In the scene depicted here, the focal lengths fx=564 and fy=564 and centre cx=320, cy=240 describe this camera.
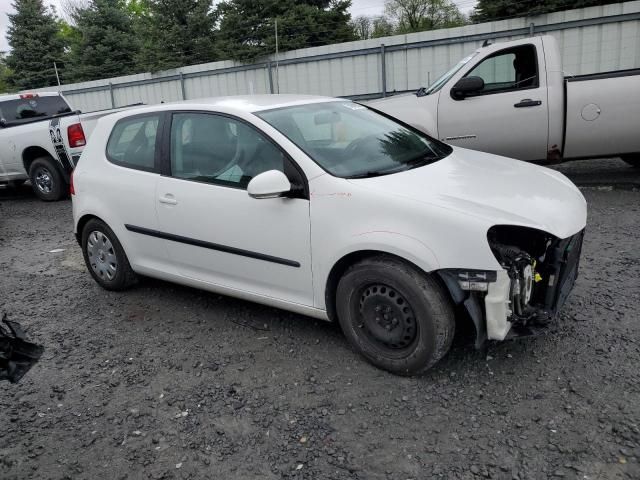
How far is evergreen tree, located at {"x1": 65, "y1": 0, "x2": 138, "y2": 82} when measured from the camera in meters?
28.7

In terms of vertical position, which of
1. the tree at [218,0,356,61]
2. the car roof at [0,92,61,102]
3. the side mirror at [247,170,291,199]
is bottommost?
the side mirror at [247,170,291,199]

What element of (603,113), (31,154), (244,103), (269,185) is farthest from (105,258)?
(31,154)

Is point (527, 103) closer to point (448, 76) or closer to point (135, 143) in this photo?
point (448, 76)

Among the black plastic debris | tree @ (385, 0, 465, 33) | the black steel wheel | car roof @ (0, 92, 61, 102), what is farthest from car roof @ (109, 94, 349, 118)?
tree @ (385, 0, 465, 33)

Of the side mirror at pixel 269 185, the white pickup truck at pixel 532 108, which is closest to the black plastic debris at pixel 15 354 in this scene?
the side mirror at pixel 269 185

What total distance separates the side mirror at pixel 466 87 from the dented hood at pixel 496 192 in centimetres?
344

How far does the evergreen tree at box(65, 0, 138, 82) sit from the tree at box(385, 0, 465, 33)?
18057mm

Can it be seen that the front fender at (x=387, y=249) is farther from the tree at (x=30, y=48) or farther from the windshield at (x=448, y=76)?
the tree at (x=30, y=48)

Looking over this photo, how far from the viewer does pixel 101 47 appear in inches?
1131

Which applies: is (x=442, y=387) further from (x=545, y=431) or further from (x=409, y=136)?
(x=409, y=136)

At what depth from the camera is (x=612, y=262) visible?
187 inches

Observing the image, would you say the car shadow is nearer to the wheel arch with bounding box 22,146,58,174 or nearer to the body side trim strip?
the wheel arch with bounding box 22,146,58,174

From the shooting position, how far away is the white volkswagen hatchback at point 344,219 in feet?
9.89

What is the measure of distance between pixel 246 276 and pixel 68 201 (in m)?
6.89
